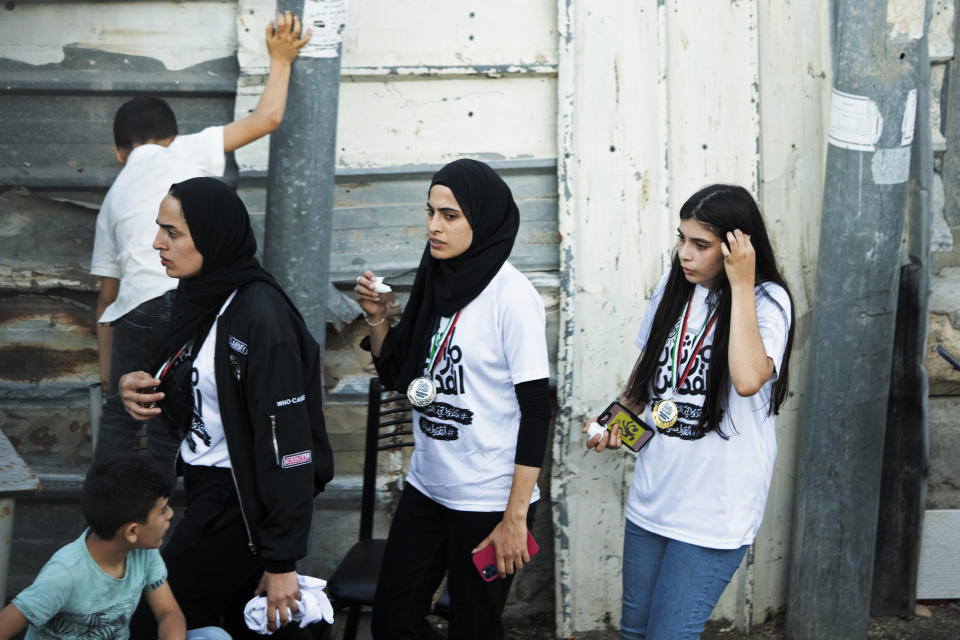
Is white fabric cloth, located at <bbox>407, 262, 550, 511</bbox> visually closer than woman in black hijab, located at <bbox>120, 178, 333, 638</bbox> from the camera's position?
No

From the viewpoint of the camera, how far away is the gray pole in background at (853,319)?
4074 mm

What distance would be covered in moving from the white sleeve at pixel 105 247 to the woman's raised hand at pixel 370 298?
1340 mm

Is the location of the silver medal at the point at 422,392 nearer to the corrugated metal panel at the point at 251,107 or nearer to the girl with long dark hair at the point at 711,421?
the girl with long dark hair at the point at 711,421

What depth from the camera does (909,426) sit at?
4570 mm

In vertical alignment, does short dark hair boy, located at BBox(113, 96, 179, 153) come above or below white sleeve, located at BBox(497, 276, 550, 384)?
above

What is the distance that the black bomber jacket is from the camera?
2.93m

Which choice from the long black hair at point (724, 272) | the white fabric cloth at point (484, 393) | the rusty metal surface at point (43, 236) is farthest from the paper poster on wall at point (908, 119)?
the rusty metal surface at point (43, 236)

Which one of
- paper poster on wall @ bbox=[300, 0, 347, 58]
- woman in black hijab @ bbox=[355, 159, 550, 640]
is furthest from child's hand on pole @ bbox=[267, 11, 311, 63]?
woman in black hijab @ bbox=[355, 159, 550, 640]

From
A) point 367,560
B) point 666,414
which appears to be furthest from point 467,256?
point 367,560

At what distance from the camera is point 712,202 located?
315 cm

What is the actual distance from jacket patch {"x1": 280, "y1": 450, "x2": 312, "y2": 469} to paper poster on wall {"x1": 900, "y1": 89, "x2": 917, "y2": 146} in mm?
2552

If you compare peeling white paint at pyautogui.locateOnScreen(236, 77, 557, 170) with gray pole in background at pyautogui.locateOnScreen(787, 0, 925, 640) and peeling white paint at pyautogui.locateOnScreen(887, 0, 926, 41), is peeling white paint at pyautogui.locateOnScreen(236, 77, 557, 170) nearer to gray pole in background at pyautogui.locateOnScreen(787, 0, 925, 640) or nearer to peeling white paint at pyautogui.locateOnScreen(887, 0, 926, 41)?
gray pole in background at pyautogui.locateOnScreen(787, 0, 925, 640)

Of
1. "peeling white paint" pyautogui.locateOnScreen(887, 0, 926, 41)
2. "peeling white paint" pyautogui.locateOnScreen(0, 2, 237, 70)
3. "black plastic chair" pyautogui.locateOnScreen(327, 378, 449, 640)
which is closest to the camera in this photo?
"black plastic chair" pyautogui.locateOnScreen(327, 378, 449, 640)

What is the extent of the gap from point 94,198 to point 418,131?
1.39 meters
